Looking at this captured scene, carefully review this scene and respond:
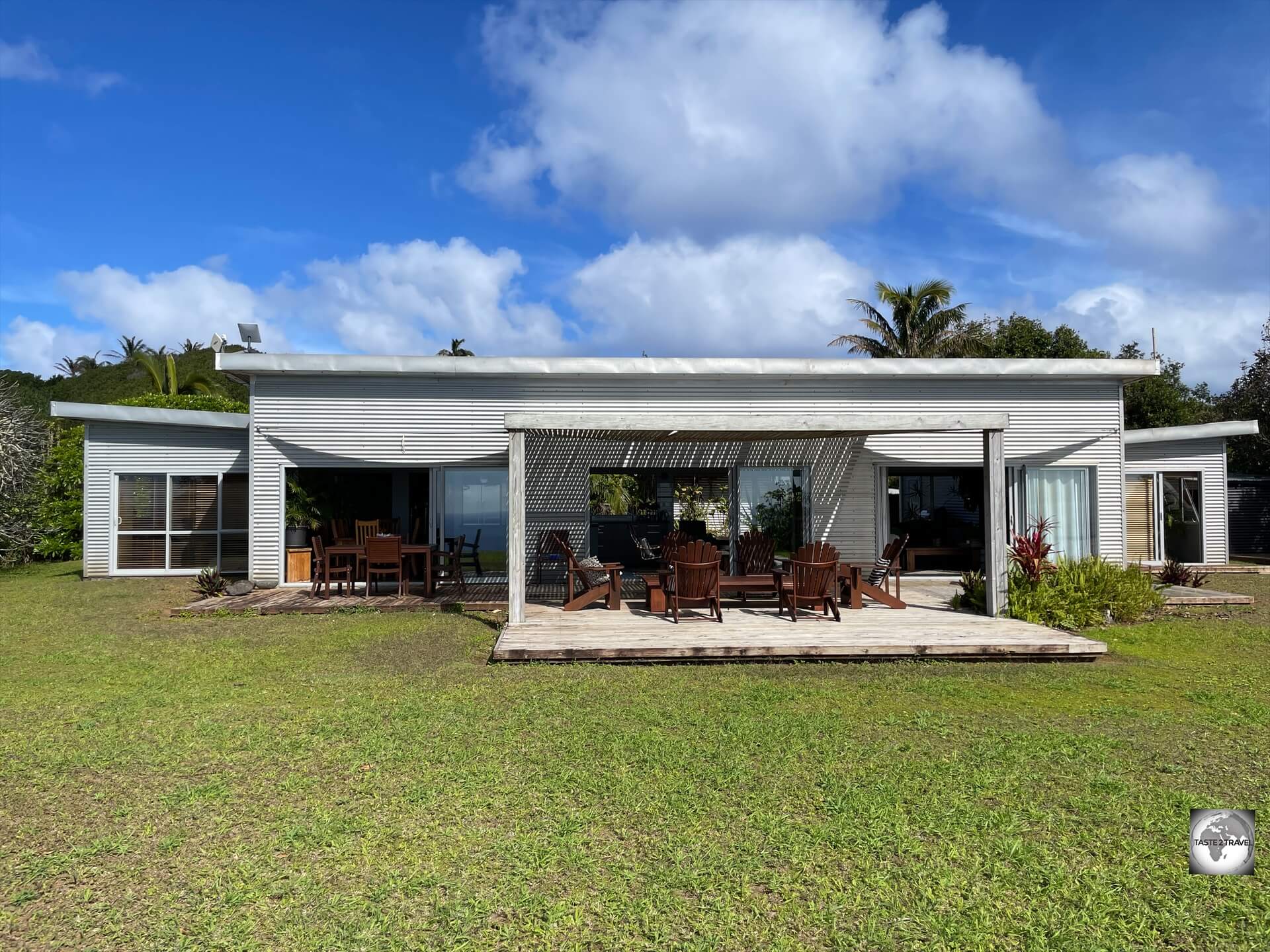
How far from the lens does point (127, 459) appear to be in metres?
12.9

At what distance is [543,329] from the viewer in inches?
2505

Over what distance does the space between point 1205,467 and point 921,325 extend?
11.1 metres

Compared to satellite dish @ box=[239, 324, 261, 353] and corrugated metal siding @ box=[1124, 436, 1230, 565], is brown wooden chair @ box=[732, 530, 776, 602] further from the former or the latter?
corrugated metal siding @ box=[1124, 436, 1230, 565]

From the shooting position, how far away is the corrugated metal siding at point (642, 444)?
37.0ft

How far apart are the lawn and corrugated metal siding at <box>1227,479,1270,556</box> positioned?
576 inches

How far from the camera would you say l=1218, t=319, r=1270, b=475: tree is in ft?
65.5

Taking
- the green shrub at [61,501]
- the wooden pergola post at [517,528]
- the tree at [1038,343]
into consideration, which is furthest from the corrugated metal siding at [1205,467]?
the green shrub at [61,501]

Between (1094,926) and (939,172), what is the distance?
1680cm

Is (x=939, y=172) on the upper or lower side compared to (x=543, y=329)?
lower

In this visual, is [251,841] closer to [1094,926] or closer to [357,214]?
[1094,926]

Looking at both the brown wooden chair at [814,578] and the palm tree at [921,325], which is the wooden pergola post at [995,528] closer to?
the brown wooden chair at [814,578]

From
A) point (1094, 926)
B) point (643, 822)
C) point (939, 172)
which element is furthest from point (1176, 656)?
point (939, 172)

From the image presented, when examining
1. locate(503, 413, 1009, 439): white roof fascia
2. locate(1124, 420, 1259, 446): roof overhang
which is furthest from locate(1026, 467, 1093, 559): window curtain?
locate(503, 413, 1009, 439): white roof fascia

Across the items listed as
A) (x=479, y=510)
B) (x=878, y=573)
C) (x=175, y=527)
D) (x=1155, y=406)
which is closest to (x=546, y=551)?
(x=479, y=510)
